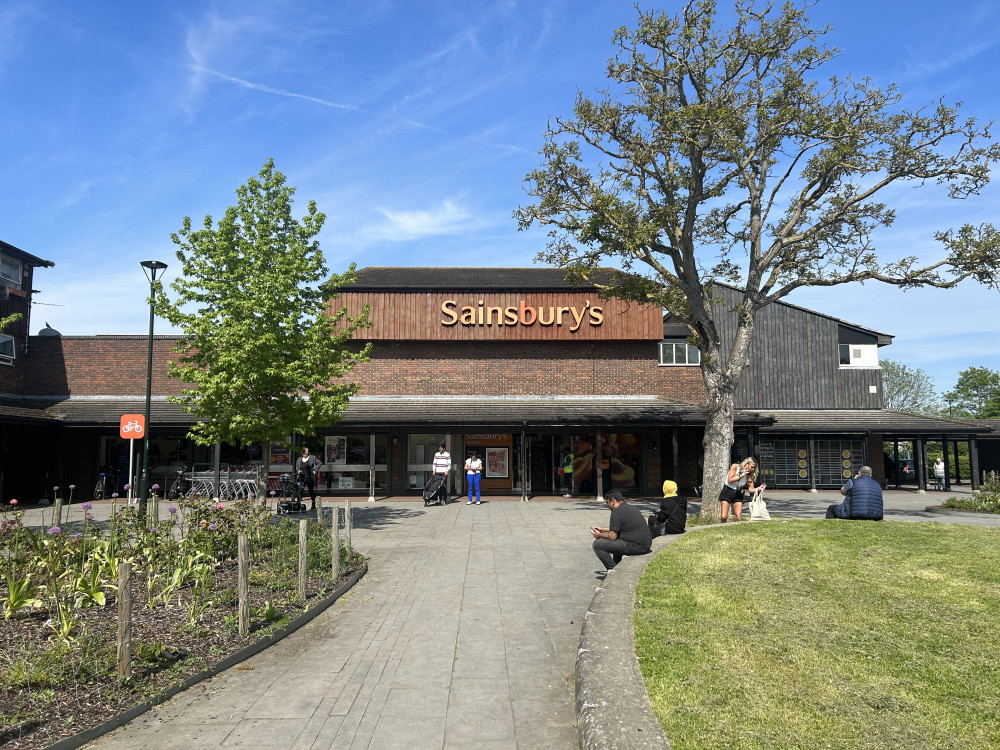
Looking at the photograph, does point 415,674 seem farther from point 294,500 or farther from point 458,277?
point 458,277

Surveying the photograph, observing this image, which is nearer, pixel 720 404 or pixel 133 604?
pixel 133 604

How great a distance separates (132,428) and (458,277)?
13.9 metres

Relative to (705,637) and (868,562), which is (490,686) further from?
(868,562)

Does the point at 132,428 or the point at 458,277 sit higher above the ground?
the point at 458,277

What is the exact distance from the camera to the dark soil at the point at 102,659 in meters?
4.21

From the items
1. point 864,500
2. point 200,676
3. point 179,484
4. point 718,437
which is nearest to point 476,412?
point 718,437

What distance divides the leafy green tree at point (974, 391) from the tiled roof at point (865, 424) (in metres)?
50.2

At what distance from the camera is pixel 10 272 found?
23812 mm

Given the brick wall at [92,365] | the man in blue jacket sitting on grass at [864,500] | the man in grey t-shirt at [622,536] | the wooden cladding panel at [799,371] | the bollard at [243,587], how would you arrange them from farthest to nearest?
the wooden cladding panel at [799,371]
the brick wall at [92,365]
the man in blue jacket sitting on grass at [864,500]
the man in grey t-shirt at [622,536]
the bollard at [243,587]

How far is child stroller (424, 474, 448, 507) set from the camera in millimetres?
19469

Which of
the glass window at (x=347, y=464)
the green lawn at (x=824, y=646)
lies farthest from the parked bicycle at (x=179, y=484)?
the green lawn at (x=824, y=646)

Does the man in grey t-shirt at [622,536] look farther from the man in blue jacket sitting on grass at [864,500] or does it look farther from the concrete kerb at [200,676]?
the man in blue jacket sitting on grass at [864,500]

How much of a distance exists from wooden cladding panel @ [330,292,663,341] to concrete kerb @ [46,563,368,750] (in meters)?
16.2

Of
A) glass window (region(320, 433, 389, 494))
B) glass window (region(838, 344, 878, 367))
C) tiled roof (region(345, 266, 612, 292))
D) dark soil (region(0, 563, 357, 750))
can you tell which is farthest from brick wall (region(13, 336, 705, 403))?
dark soil (region(0, 563, 357, 750))
